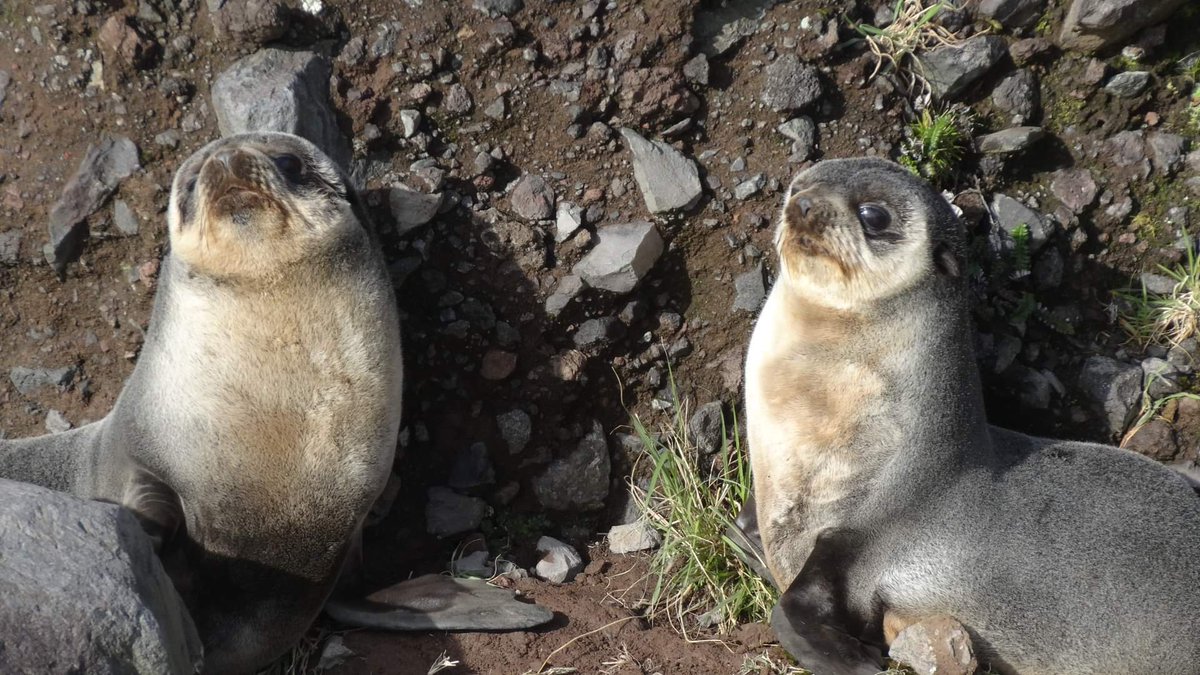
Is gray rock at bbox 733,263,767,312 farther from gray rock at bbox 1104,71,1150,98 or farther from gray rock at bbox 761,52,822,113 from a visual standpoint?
gray rock at bbox 1104,71,1150,98

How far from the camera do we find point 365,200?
538 cm

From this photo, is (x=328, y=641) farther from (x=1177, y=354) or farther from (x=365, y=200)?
(x=1177, y=354)

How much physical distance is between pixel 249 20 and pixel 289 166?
1111 mm

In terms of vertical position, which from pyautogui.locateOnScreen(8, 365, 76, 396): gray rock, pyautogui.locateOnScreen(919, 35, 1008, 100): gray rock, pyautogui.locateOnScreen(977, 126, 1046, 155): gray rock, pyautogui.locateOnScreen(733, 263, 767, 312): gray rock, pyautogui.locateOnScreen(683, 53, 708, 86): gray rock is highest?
pyautogui.locateOnScreen(683, 53, 708, 86): gray rock

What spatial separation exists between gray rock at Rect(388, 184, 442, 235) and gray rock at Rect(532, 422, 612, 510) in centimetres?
134

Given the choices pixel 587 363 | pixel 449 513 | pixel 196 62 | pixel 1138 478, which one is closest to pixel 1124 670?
pixel 1138 478

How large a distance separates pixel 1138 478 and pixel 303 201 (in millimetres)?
3745

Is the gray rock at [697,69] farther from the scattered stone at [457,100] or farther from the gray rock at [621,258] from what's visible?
the scattered stone at [457,100]

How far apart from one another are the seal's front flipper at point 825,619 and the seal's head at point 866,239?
3.42 feet

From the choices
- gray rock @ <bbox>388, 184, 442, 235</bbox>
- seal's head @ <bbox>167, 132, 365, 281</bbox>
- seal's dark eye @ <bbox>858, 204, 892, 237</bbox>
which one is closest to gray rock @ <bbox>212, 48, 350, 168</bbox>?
gray rock @ <bbox>388, 184, 442, 235</bbox>

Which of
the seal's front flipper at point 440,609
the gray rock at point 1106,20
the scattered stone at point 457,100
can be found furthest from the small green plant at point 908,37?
the seal's front flipper at point 440,609

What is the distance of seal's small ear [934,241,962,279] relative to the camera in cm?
466

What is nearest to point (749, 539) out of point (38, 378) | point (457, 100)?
point (457, 100)

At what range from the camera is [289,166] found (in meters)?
4.72
